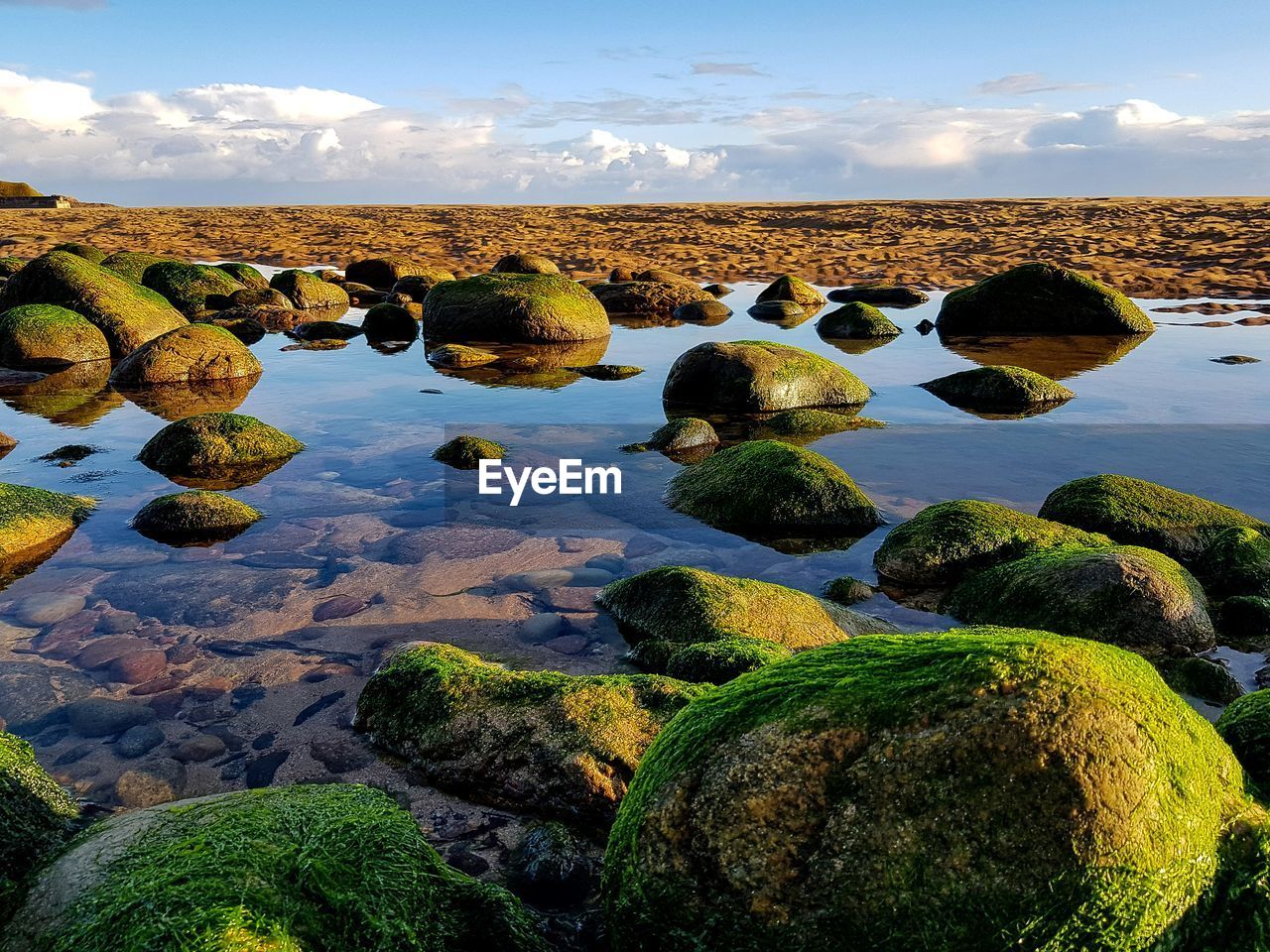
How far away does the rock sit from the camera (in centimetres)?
2516

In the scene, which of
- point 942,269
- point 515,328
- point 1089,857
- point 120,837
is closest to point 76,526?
point 120,837

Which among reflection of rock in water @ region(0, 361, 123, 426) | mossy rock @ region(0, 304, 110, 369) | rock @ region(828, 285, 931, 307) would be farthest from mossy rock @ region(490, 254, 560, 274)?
reflection of rock in water @ region(0, 361, 123, 426)

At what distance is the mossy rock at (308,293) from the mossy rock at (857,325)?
11.5 meters

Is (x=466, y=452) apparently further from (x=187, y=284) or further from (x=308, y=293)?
(x=308, y=293)

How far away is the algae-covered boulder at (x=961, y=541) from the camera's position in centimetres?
704

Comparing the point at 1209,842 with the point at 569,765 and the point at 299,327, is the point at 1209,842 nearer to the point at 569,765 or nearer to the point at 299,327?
the point at 569,765

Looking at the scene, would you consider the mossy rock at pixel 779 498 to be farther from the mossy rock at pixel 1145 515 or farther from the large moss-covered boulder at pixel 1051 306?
the large moss-covered boulder at pixel 1051 306

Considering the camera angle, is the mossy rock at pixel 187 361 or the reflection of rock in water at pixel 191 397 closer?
the reflection of rock in water at pixel 191 397

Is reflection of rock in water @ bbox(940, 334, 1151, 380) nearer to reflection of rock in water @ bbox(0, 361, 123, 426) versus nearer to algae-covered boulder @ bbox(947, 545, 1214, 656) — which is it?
algae-covered boulder @ bbox(947, 545, 1214, 656)

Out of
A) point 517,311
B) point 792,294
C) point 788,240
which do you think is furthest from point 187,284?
point 788,240

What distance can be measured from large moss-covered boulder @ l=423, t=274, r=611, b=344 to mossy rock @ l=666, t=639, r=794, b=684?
45.7 ft

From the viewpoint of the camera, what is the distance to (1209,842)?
2734 millimetres

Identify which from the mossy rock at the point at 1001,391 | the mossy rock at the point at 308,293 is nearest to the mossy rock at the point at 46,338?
the mossy rock at the point at 308,293

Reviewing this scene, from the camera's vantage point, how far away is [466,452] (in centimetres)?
1041
